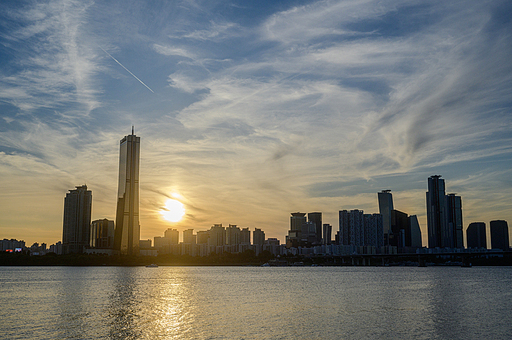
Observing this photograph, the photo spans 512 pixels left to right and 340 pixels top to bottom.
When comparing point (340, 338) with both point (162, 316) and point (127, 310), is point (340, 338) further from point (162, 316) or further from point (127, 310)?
point (127, 310)

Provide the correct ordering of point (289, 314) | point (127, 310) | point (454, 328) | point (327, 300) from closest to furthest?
point (454, 328)
point (289, 314)
point (127, 310)
point (327, 300)

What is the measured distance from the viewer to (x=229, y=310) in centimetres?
6819

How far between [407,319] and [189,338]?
30.6 meters

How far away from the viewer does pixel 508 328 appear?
175 feet

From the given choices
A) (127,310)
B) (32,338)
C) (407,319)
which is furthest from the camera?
(127,310)

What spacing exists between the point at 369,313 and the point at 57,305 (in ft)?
167

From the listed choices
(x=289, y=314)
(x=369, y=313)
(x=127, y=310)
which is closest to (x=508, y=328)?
(x=369, y=313)

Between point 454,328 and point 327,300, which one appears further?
point 327,300

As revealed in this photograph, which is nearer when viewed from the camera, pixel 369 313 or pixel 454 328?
pixel 454 328

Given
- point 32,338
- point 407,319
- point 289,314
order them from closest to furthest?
1. point 32,338
2. point 407,319
3. point 289,314

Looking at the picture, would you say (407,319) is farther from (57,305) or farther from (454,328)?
(57,305)

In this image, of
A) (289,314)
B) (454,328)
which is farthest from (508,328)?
(289,314)

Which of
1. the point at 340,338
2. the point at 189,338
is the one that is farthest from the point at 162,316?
the point at 340,338

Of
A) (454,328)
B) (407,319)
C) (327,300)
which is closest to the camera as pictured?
(454,328)
